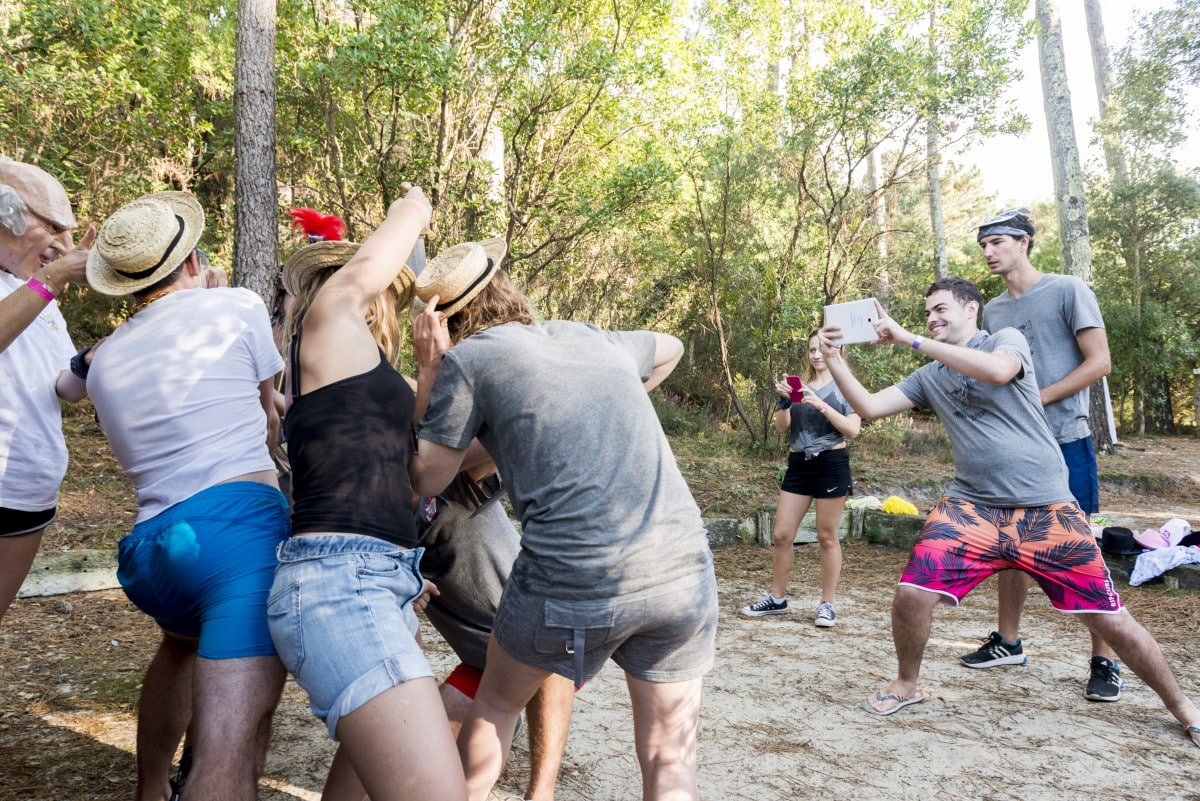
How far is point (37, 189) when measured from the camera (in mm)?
2730

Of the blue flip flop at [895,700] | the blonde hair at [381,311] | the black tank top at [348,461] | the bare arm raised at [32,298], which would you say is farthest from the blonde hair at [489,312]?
the blue flip flop at [895,700]

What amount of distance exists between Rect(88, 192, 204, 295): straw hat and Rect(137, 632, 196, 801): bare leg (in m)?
1.16

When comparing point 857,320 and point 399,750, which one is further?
point 857,320

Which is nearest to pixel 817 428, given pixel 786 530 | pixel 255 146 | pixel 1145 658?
pixel 786 530

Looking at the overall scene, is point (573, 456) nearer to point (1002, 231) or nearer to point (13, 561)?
point (13, 561)

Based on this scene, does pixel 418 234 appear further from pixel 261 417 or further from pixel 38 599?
pixel 38 599

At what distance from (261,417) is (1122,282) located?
22561 mm

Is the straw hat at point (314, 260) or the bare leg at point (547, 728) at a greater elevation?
the straw hat at point (314, 260)

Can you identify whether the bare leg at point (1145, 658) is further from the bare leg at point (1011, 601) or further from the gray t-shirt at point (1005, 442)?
the bare leg at point (1011, 601)

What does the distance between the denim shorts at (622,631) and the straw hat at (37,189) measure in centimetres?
215

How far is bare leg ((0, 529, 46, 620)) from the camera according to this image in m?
2.62

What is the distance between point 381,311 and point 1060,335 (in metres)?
3.70

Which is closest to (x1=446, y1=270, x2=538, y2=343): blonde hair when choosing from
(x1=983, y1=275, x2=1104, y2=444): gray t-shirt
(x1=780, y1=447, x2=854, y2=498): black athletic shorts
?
(x1=983, y1=275, x2=1104, y2=444): gray t-shirt

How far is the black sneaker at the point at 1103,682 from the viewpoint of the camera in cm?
395
